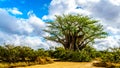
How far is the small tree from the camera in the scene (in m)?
42.8

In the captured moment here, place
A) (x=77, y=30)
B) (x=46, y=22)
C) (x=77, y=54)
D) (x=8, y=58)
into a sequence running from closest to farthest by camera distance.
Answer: (x=8, y=58) < (x=77, y=54) < (x=77, y=30) < (x=46, y=22)

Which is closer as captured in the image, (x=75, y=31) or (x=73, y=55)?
(x=73, y=55)

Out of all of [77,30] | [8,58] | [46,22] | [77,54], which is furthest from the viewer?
[46,22]

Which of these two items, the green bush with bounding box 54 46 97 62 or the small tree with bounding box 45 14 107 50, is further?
the small tree with bounding box 45 14 107 50

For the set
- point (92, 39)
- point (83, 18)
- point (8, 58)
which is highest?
point (83, 18)

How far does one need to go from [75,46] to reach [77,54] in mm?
11076

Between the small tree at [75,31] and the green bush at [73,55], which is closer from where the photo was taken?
the green bush at [73,55]

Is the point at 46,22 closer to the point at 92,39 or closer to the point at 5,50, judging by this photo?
the point at 92,39

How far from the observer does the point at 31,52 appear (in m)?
28.9

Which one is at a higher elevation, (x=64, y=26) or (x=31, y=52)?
(x=64, y=26)

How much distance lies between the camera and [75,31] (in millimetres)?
42281

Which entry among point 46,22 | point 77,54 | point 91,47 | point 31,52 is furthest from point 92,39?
point 31,52

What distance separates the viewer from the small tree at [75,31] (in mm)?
42812

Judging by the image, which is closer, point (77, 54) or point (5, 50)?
point (5, 50)
